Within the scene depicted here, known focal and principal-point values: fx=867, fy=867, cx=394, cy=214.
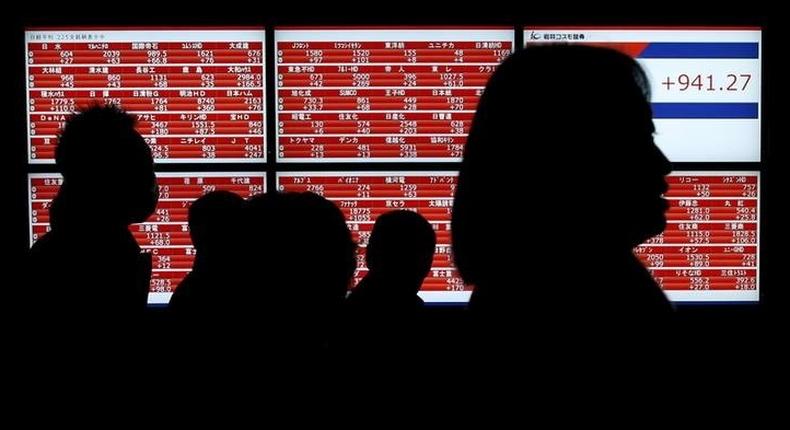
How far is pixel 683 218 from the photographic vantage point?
4.02 meters

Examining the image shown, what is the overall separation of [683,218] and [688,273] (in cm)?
26

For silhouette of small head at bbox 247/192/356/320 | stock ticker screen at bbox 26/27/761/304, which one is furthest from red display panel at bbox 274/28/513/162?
silhouette of small head at bbox 247/192/356/320

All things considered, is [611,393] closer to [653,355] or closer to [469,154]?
[653,355]

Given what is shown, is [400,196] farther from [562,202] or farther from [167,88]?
[562,202]

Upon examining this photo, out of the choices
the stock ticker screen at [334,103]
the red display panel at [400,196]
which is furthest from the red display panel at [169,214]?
the red display panel at [400,196]

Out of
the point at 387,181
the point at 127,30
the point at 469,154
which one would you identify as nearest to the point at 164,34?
the point at 127,30

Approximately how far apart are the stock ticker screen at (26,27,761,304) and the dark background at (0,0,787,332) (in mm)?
42

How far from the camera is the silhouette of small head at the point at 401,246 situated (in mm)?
2748

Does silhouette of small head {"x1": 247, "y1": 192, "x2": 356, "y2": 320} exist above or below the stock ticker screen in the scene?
below

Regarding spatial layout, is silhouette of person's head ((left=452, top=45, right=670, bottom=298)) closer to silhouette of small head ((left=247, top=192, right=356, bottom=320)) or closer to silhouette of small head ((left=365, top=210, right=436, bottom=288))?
silhouette of small head ((left=247, top=192, right=356, bottom=320))

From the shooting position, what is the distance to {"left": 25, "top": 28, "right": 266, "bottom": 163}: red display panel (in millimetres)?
3957

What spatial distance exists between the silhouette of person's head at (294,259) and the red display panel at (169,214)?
241cm
